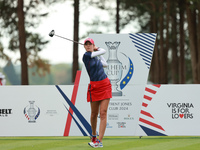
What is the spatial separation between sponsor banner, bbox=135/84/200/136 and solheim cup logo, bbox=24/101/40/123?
7.49 ft

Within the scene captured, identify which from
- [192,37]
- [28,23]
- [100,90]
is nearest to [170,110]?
[100,90]

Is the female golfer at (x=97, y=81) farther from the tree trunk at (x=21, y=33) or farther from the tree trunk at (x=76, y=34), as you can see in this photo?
the tree trunk at (x=76, y=34)

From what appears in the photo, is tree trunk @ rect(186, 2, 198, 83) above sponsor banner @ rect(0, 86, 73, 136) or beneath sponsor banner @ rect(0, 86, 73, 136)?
above

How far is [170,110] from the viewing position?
1154 centimetres

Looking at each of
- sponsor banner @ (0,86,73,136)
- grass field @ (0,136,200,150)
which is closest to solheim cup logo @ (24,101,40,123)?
sponsor banner @ (0,86,73,136)

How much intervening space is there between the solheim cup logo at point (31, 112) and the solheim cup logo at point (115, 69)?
1.78m

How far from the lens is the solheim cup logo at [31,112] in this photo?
465 inches

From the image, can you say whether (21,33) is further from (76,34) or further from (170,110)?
(170,110)

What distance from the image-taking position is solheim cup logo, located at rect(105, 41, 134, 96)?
11641 millimetres

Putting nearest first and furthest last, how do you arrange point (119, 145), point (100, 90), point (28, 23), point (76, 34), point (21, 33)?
point (100, 90) → point (119, 145) → point (21, 33) → point (76, 34) → point (28, 23)

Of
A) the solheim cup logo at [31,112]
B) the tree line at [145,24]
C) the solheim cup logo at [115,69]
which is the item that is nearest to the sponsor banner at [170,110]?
the solheim cup logo at [115,69]

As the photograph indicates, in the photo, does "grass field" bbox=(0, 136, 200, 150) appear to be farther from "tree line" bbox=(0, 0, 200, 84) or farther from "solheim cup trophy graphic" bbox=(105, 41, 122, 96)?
"tree line" bbox=(0, 0, 200, 84)

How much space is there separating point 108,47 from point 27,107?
7.37 ft

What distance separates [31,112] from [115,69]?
2099mm
